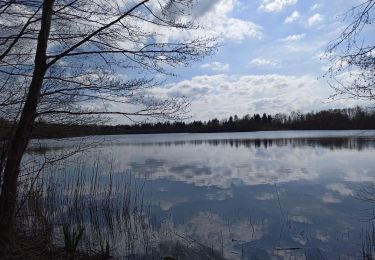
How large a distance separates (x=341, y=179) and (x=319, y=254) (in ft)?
27.0

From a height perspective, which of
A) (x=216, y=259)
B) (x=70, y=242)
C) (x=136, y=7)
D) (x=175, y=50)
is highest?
(x=136, y=7)

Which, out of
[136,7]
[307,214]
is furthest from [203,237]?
[136,7]

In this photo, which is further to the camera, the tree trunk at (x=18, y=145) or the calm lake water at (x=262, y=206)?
the calm lake water at (x=262, y=206)

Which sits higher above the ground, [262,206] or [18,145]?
[18,145]

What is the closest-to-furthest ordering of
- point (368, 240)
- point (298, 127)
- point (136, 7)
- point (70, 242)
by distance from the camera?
1. point (136, 7)
2. point (70, 242)
3. point (368, 240)
4. point (298, 127)

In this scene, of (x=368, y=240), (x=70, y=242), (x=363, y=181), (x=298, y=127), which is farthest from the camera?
(x=298, y=127)

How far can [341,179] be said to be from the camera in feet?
46.7

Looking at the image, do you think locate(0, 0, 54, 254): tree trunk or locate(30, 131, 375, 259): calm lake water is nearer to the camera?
locate(0, 0, 54, 254): tree trunk

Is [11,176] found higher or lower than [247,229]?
higher

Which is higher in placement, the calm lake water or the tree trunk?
the tree trunk

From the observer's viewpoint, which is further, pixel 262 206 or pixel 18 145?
pixel 262 206

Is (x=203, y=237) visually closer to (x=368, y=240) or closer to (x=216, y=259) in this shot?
(x=216, y=259)

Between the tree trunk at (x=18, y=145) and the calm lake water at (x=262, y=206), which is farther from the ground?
the tree trunk at (x=18, y=145)

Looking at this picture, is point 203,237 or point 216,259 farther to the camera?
point 203,237
